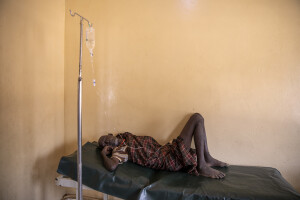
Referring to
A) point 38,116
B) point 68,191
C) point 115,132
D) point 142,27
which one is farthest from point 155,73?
point 68,191

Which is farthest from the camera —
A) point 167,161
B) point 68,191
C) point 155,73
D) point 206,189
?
point 68,191

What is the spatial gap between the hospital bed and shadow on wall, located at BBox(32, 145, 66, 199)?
49 cm

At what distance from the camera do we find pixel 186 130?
1.90m

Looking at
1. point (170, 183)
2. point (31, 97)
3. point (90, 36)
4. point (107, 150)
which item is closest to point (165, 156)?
point (170, 183)

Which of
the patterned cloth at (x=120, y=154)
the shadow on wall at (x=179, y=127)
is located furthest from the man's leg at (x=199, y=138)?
the patterned cloth at (x=120, y=154)

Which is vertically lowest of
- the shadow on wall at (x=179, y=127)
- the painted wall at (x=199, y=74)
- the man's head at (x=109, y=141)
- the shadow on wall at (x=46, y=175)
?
the shadow on wall at (x=46, y=175)

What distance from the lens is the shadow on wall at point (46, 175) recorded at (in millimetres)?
1862

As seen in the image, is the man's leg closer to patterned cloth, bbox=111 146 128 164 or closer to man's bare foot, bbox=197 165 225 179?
man's bare foot, bbox=197 165 225 179

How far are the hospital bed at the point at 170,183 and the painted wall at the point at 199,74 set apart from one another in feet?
1.51

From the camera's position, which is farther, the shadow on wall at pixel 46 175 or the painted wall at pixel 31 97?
the shadow on wall at pixel 46 175

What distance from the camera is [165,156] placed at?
5.91 ft

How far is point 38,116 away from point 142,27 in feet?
4.91

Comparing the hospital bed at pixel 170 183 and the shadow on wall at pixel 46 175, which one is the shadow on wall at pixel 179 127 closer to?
the hospital bed at pixel 170 183

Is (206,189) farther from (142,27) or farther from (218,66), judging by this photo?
(142,27)
